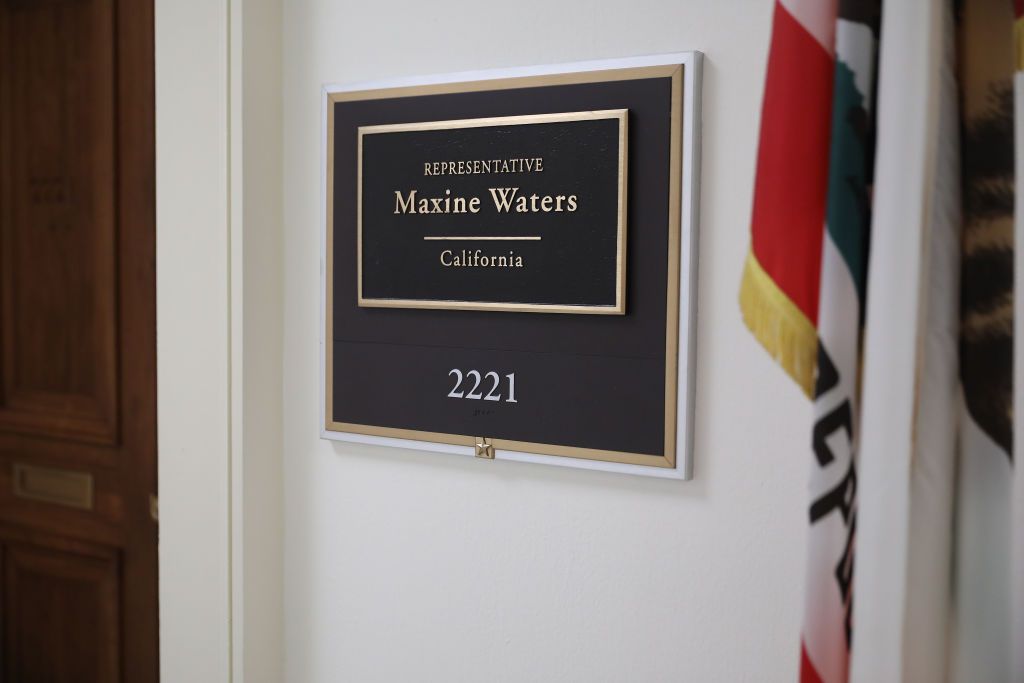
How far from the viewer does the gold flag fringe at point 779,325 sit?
895mm

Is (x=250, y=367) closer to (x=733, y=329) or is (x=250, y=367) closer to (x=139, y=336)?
(x=139, y=336)

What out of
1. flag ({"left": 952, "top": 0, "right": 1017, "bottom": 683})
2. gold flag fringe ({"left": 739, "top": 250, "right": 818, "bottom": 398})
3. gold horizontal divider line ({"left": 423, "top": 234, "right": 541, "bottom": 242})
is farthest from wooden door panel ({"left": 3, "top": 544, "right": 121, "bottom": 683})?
flag ({"left": 952, "top": 0, "right": 1017, "bottom": 683})

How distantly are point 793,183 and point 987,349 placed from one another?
9.7 inches

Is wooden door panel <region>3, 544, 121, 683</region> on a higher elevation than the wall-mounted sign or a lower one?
lower

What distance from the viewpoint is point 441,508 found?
5.56 ft

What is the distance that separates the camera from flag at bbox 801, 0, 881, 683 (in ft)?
2.76

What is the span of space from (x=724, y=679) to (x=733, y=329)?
592 mm

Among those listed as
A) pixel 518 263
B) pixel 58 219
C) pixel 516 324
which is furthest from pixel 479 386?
pixel 58 219

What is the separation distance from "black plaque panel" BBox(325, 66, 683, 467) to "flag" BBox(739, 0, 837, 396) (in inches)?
20.3

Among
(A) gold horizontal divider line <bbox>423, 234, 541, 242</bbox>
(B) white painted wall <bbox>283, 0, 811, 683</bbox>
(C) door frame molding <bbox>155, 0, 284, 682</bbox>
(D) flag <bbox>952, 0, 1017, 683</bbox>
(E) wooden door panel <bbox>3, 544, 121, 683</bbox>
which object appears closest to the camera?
(D) flag <bbox>952, 0, 1017, 683</bbox>

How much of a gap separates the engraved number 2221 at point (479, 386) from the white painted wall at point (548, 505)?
0.45 feet

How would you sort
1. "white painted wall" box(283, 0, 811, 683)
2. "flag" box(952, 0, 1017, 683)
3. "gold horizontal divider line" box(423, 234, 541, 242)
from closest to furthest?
1. "flag" box(952, 0, 1017, 683)
2. "white painted wall" box(283, 0, 811, 683)
3. "gold horizontal divider line" box(423, 234, 541, 242)

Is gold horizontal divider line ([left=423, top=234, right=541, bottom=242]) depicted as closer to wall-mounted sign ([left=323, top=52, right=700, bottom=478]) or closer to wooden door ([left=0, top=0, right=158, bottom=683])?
wall-mounted sign ([left=323, top=52, right=700, bottom=478])

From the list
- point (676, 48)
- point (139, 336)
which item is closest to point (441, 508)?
point (139, 336)
